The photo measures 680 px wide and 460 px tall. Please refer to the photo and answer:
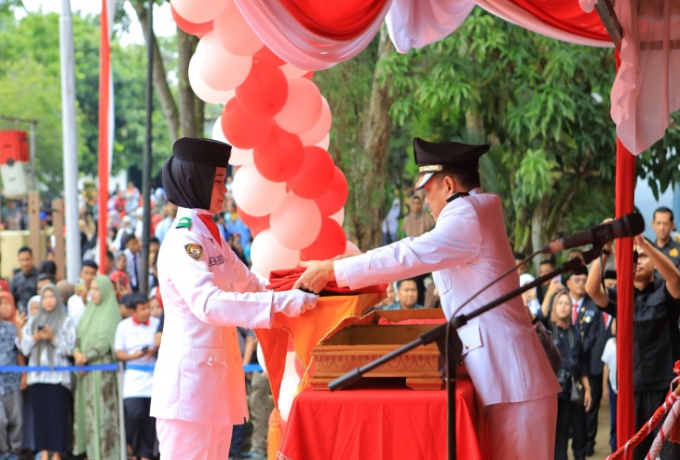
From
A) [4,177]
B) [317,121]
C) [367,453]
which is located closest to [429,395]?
[367,453]

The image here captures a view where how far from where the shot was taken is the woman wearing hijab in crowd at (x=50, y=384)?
29.5 ft

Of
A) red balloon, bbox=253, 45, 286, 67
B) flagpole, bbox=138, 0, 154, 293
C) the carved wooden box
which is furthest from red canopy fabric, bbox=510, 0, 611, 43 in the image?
flagpole, bbox=138, 0, 154, 293

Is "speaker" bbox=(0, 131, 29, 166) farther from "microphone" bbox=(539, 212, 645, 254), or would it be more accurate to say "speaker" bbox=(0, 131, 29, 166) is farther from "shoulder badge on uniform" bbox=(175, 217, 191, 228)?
"microphone" bbox=(539, 212, 645, 254)

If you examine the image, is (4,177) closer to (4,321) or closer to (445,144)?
(4,321)

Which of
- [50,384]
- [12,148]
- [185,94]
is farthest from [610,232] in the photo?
[12,148]

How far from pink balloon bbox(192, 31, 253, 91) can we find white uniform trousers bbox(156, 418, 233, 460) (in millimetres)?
2579

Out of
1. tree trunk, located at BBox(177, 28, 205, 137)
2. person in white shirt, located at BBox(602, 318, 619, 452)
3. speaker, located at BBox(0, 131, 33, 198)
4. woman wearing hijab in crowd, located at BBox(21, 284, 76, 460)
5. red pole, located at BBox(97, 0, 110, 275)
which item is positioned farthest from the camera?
speaker, located at BBox(0, 131, 33, 198)

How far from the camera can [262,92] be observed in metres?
6.31

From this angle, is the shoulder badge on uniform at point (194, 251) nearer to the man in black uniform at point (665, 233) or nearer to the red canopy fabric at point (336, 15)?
the red canopy fabric at point (336, 15)

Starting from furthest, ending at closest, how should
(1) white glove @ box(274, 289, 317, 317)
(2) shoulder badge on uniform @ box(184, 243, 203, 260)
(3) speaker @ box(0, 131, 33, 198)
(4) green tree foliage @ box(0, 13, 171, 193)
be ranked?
(4) green tree foliage @ box(0, 13, 171, 193), (3) speaker @ box(0, 131, 33, 198), (2) shoulder badge on uniform @ box(184, 243, 203, 260), (1) white glove @ box(274, 289, 317, 317)

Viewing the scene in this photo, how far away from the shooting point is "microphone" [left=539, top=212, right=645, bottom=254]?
3215 mm

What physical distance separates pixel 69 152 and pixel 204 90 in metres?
6.78

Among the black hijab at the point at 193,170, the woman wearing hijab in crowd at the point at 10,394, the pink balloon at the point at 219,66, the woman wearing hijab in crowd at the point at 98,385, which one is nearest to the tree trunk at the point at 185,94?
the woman wearing hijab in crowd at the point at 98,385

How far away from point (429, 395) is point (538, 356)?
1.61 ft
